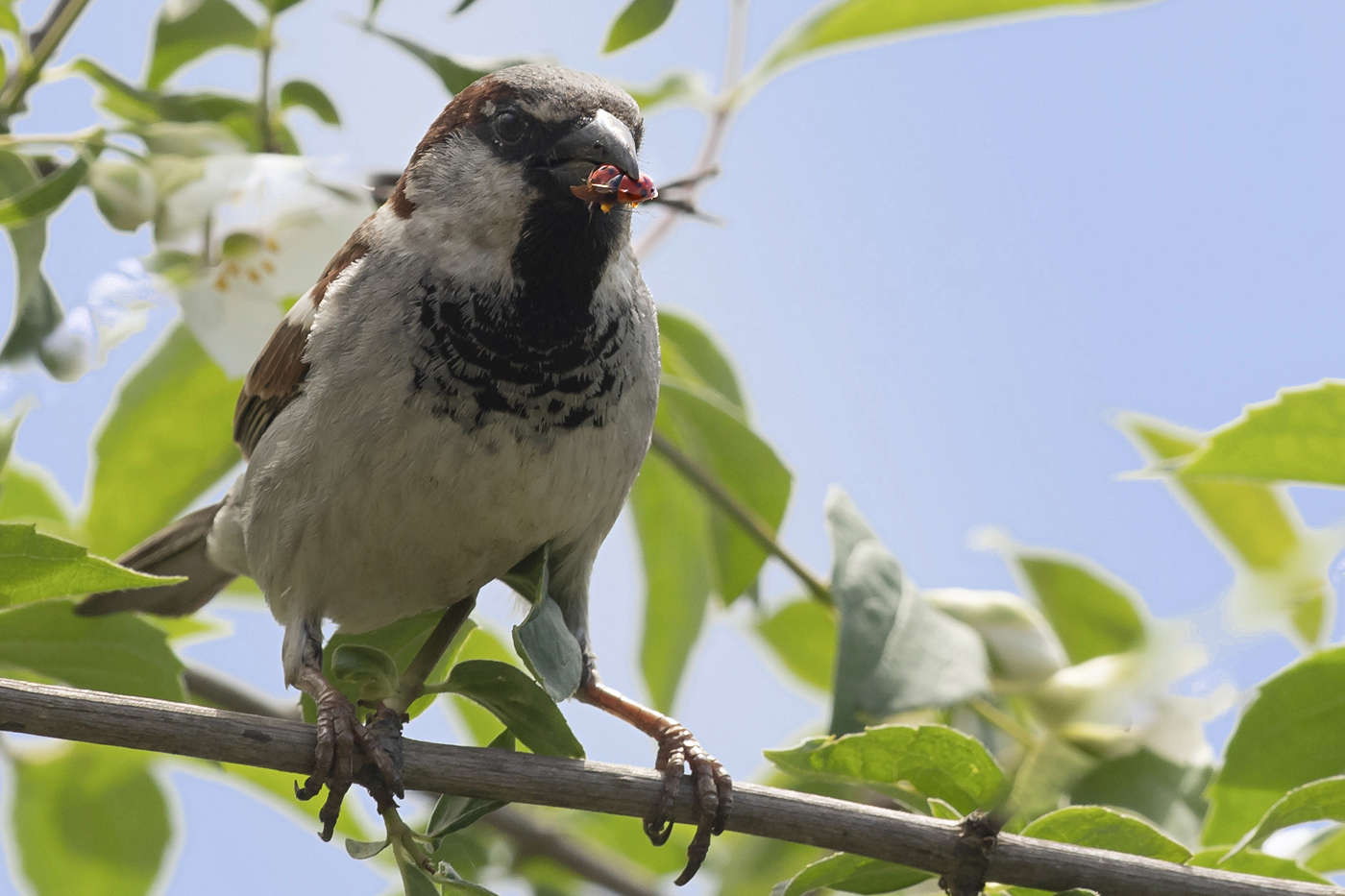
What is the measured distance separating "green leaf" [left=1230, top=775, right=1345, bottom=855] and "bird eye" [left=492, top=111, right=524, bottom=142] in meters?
1.35

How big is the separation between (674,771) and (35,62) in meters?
1.49

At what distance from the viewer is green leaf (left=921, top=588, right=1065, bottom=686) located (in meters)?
2.24

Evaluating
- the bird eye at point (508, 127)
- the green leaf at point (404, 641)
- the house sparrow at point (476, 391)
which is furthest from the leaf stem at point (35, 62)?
the green leaf at point (404, 641)

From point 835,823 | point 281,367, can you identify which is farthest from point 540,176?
point 835,823

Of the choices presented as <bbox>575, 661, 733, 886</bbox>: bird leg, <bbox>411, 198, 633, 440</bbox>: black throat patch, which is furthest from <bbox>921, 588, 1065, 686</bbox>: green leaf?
<bbox>411, 198, 633, 440</bbox>: black throat patch

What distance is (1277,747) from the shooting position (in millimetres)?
1718

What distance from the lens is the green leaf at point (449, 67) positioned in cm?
211

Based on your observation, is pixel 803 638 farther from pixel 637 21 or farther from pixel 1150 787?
pixel 637 21

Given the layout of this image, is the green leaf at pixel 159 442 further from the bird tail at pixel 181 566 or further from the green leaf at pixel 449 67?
the green leaf at pixel 449 67

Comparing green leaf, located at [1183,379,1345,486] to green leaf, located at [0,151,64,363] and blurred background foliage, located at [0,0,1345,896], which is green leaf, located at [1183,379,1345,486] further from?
green leaf, located at [0,151,64,363]

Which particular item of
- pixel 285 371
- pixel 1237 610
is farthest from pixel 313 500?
pixel 1237 610

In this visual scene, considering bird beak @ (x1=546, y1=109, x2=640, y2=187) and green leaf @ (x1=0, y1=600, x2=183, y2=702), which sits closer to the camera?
green leaf @ (x1=0, y1=600, x2=183, y2=702)

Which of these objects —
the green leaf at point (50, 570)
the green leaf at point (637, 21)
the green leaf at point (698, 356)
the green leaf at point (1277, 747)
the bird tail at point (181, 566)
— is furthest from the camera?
the bird tail at point (181, 566)

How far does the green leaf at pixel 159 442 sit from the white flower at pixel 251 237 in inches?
7.9
